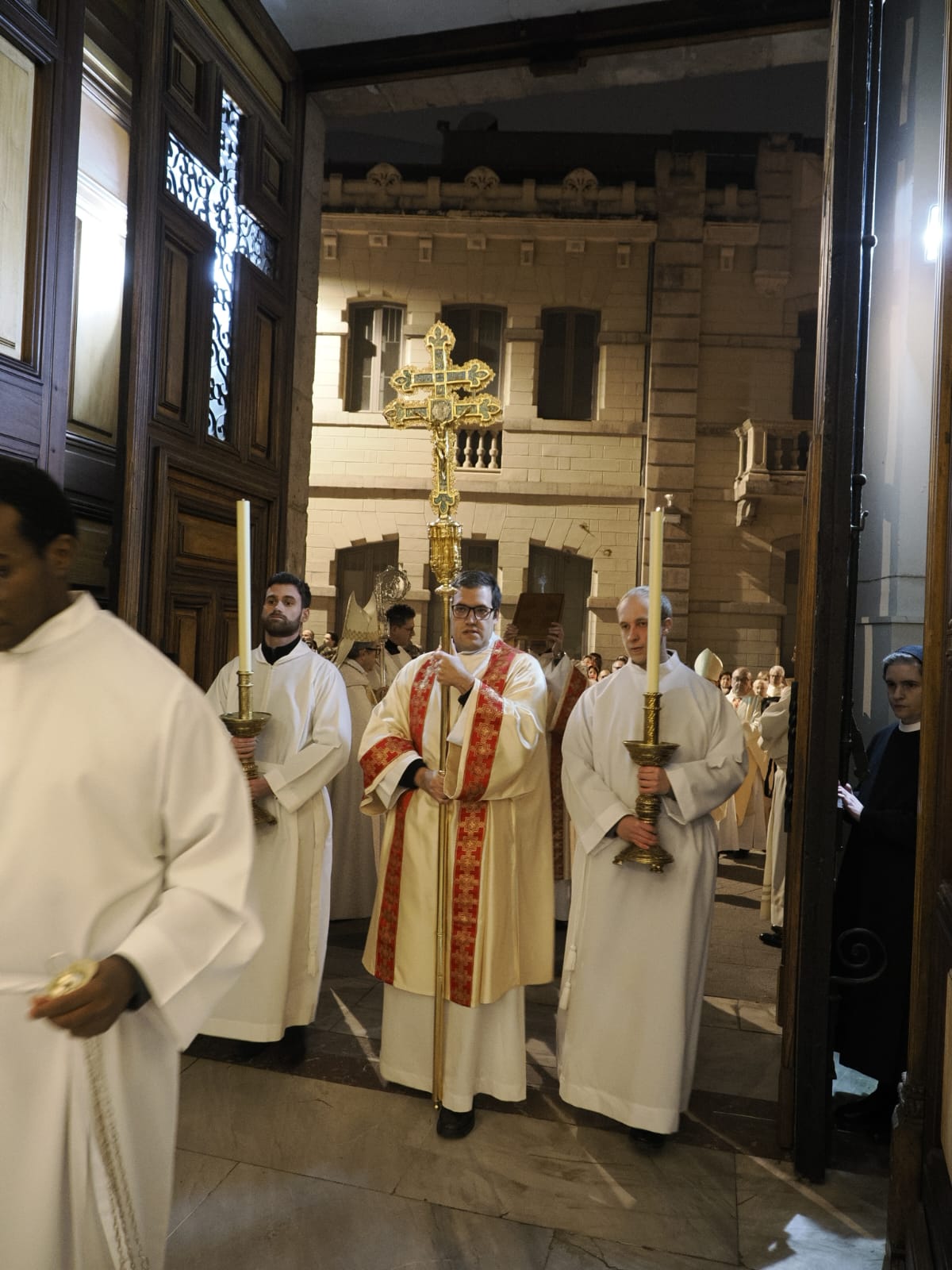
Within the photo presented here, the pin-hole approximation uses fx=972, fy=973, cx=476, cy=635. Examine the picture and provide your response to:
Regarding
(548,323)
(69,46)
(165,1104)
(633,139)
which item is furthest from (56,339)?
(633,139)

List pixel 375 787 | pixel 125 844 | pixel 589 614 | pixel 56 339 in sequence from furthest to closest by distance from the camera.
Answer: pixel 589 614
pixel 375 787
pixel 56 339
pixel 125 844

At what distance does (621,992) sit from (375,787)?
116 centimetres

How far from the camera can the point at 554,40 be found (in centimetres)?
515

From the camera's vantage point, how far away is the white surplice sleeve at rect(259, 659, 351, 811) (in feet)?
12.8

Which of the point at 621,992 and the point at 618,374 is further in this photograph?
the point at 618,374

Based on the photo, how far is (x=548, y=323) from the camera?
15266 millimetres

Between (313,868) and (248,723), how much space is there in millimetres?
806

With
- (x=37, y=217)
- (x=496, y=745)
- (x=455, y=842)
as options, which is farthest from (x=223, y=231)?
(x=455, y=842)

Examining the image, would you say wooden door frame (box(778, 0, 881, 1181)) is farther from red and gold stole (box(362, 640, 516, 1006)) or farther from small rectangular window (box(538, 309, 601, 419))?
small rectangular window (box(538, 309, 601, 419))

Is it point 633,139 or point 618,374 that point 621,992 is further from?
point 633,139

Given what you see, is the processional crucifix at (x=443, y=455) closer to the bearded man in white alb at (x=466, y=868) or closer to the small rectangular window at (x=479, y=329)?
the bearded man in white alb at (x=466, y=868)

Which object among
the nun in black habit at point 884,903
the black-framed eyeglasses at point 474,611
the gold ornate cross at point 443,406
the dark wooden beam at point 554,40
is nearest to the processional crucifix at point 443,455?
the gold ornate cross at point 443,406

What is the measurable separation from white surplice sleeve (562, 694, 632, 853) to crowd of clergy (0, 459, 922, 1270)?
0.01 metres

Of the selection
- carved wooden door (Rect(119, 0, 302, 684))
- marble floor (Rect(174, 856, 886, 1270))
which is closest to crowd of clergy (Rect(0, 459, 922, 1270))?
marble floor (Rect(174, 856, 886, 1270))
